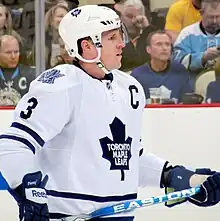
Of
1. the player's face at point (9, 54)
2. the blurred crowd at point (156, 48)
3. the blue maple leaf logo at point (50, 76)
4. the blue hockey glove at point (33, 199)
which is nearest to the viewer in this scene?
the blue hockey glove at point (33, 199)

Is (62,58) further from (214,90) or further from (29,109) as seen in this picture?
(29,109)

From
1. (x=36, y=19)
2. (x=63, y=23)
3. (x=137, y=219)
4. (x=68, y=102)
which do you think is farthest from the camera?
(x=36, y=19)

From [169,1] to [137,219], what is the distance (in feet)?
3.45

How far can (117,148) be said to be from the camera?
222 cm

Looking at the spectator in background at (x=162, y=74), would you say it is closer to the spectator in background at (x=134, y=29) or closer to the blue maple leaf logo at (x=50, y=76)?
the spectator in background at (x=134, y=29)

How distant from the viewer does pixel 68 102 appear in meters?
2.14

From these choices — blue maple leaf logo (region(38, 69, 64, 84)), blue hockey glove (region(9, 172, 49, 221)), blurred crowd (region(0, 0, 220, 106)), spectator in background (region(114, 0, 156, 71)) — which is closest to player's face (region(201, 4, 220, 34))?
blurred crowd (region(0, 0, 220, 106))

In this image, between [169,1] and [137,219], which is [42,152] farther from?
[169,1]

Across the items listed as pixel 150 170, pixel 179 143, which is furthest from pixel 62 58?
pixel 150 170

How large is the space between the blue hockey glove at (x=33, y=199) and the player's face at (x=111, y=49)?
0.42 m

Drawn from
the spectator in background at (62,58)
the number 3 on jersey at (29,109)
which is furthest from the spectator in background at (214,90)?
the number 3 on jersey at (29,109)

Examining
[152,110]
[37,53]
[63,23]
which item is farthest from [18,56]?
[63,23]

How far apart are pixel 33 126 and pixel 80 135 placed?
155 millimetres

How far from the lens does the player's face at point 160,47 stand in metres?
3.75
